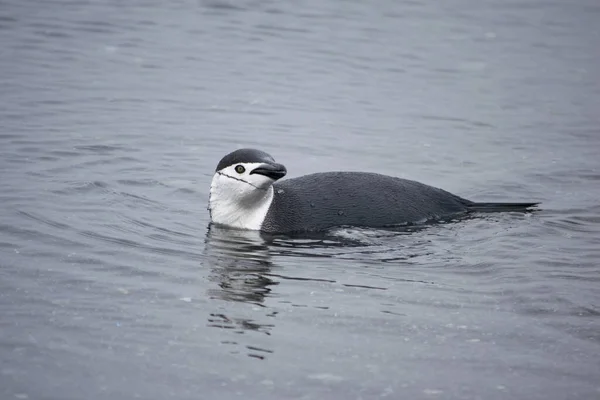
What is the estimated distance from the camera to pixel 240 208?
886 centimetres

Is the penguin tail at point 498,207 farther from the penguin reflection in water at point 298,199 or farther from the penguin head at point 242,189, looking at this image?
the penguin head at point 242,189

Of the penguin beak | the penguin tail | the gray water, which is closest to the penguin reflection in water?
the penguin beak

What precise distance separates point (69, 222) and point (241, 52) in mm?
8973

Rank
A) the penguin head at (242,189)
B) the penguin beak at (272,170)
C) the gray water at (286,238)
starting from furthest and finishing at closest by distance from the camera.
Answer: the penguin head at (242,189) → the penguin beak at (272,170) → the gray water at (286,238)

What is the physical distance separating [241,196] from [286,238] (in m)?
0.58

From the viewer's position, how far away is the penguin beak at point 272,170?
8406 millimetres

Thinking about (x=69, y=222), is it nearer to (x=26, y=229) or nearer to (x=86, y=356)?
(x=26, y=229)

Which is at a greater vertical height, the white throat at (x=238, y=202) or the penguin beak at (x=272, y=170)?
the penguin beak at (x=272, y=170)

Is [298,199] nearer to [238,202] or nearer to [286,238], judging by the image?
[286,238]

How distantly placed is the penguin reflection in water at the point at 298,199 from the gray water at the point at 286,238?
7.5 inches

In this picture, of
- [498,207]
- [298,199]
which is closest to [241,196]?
[298,199]

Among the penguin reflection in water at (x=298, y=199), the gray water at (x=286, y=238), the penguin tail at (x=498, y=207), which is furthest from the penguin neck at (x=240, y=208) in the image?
the penguin tail at (x=498, y=207)

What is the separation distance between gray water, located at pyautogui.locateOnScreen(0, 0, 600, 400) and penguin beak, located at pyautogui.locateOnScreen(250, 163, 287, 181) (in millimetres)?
543

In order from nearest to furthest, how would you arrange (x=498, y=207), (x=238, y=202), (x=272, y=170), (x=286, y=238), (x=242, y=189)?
(x=272, y=170), (x=286, y=238), (x=242, y=189), (x=238, y=202), (x=498, y=207)
